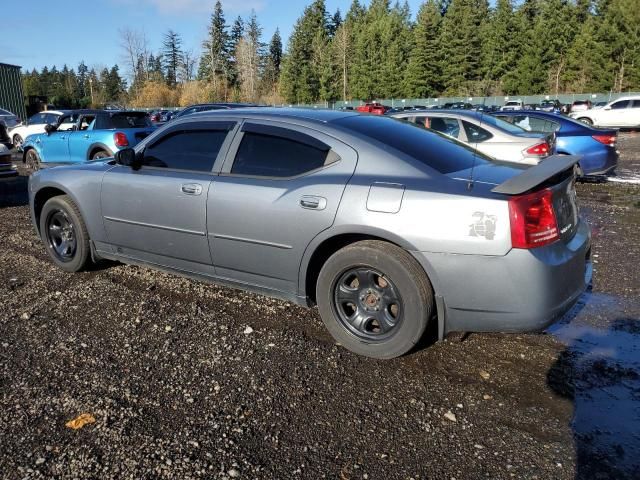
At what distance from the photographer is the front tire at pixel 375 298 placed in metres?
3.21

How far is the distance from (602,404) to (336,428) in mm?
1490

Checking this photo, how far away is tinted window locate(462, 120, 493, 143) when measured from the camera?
349 inches

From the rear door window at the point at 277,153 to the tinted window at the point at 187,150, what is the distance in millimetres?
276

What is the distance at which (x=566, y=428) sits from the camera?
8.83 ft

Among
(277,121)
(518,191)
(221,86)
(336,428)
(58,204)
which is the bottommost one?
(336,428)

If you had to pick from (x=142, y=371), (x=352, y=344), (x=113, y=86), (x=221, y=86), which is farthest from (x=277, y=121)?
(x=113, y=86)

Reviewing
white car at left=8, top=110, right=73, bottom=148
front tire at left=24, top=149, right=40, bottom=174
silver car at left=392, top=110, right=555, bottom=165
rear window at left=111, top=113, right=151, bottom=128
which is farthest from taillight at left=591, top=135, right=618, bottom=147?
white car at left=8, top=110, right=73, bottom=148

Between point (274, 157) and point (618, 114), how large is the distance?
29.4m

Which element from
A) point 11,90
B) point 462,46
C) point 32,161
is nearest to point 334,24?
point 462,46

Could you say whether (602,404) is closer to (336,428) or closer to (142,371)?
(336,428)

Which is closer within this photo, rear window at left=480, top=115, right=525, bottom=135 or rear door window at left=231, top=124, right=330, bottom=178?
rear door window at left=231, top=124, right=330, bottom=178

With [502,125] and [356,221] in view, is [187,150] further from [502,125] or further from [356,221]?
[502,125]

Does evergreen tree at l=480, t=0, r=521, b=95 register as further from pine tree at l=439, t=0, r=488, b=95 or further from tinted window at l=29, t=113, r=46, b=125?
tinted window at l=29, t=113, r=46, b=125

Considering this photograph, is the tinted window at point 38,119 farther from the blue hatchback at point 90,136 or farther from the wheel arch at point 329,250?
the wheel arch at point 329,250
